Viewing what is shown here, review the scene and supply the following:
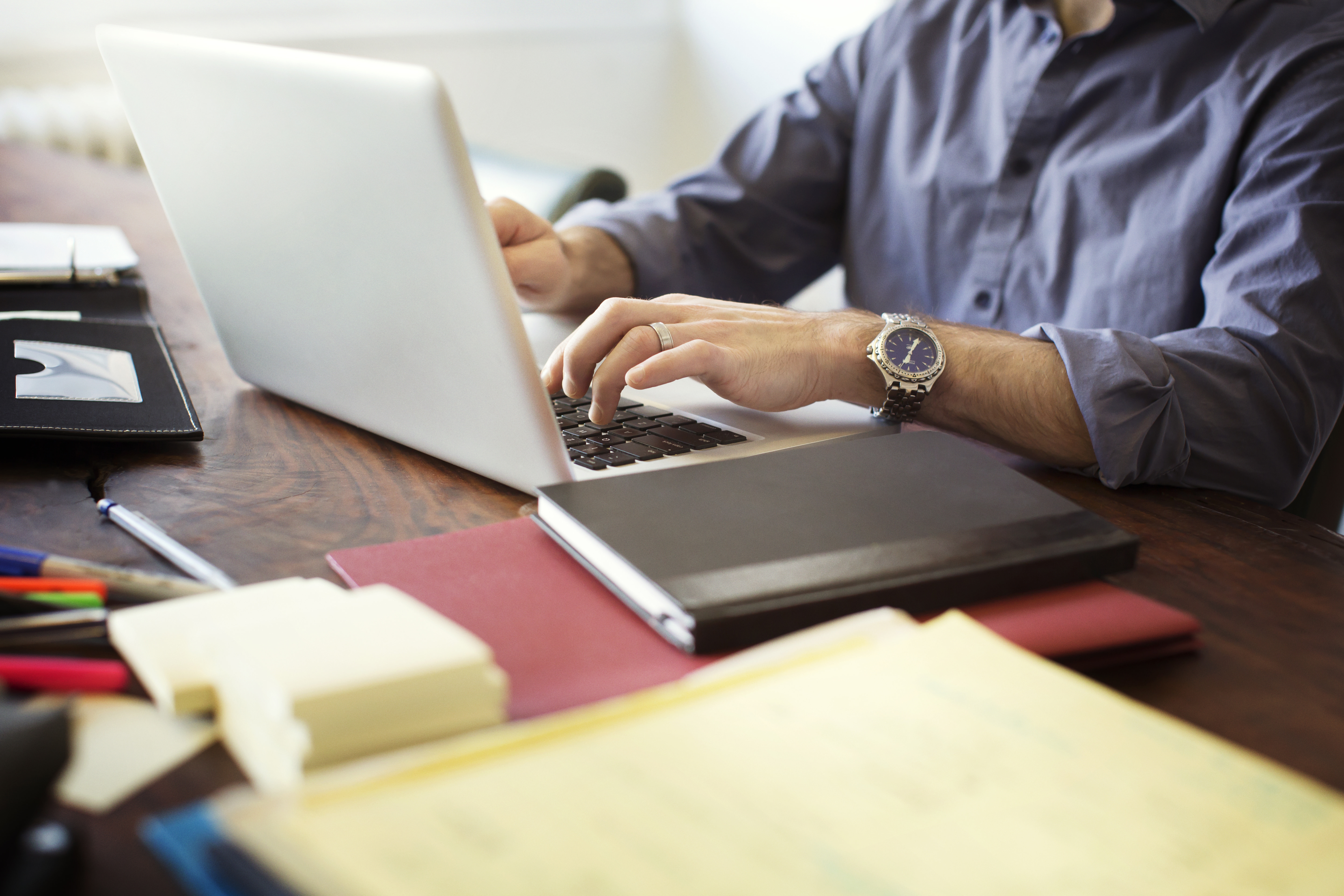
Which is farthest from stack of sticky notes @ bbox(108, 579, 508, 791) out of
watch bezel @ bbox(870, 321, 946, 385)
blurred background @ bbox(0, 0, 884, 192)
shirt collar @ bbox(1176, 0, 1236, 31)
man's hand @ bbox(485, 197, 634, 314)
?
blurred background @ bbox(0, 0, 884, 192)

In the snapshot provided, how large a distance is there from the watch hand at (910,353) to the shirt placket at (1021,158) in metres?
0.47

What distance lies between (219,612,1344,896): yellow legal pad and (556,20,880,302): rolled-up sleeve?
976 millimetres

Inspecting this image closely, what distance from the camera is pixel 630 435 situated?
29.5 inches

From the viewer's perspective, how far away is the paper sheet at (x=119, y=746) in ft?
1.16

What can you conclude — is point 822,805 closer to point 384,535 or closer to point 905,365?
point 384,535

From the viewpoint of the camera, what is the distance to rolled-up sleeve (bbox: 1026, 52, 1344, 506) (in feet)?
2.55

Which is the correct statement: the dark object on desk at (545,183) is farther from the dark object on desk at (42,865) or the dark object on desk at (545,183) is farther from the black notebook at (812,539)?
the dark object on desk at (42,865)

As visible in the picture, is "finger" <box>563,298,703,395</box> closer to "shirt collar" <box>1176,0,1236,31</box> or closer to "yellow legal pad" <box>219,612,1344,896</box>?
"yellow legal pad" <box>219,612,1344,896</box>

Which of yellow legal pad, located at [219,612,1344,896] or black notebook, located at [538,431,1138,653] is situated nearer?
yellow legal pad, located at [219,612,1344,896]

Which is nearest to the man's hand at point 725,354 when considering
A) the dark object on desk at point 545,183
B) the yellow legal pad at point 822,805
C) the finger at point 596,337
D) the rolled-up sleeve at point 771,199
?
the finger at point 596,337

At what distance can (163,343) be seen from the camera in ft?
2.82

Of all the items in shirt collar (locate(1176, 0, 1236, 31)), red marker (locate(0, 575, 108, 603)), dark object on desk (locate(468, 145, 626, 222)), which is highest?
shirt collar (locate(1176, 0, 1236, 31))

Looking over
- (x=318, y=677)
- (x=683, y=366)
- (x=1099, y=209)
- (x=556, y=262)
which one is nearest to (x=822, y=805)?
(x=318, y=677)

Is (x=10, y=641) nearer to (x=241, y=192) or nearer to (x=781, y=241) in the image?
(x=241, y=192)
